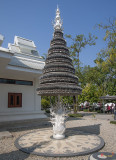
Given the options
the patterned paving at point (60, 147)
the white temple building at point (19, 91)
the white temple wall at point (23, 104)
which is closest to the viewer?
the patterned paving at point (60, 147)

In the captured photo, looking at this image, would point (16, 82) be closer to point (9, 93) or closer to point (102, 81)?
point (9, 93)

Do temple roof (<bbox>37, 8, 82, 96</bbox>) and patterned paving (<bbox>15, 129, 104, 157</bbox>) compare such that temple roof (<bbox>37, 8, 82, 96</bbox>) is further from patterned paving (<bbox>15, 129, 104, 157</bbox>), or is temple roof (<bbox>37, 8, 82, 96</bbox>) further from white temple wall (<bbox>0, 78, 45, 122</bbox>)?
white temple wall (<bbox>0, 78, 45, 122</bbox>)

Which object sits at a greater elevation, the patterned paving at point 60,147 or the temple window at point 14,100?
the temple window at point 14,100

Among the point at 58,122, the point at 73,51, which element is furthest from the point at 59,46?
the point at 73,51

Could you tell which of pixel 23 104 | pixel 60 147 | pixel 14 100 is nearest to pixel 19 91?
pixel 14 100

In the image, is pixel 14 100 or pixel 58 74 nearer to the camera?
pixel 58 74

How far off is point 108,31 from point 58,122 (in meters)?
11.5

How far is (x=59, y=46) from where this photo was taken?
734 cm

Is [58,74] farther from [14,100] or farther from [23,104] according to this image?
[23,104]

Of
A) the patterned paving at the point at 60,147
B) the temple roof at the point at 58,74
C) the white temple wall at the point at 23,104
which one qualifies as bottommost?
the patterned paving at the point at 60,147

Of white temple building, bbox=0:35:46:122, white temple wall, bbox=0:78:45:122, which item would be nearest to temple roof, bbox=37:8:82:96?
white temple building, bbox=0:35:46:122

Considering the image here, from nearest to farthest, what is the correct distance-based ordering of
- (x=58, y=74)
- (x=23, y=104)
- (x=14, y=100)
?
(x=58, y=74) → (x=14, y=100) → (x=23, y=104)

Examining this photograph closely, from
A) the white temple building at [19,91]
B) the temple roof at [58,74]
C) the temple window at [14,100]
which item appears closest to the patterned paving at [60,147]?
the temple roof at [58,74]

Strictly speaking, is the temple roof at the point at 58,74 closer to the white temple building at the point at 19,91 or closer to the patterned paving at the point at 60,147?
the patterned paving at the point at 60,147
